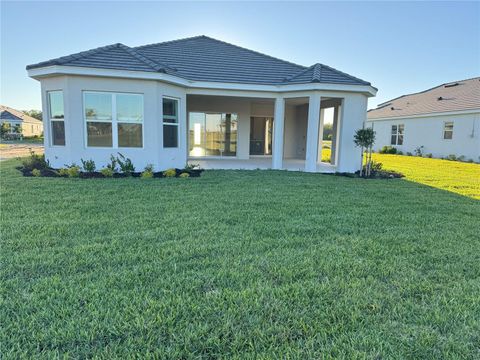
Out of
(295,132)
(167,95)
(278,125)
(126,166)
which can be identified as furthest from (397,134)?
(126,166)

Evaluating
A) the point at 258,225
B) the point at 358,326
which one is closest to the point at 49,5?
the point at 258,225

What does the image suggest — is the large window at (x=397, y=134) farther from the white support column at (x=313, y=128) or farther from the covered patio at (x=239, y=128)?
the white support column at (x=313, y=128)

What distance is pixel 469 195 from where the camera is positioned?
868cm

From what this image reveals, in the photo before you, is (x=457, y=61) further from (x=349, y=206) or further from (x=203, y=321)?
(x=203, y=321)

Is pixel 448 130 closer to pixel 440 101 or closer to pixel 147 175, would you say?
pixel 440 101

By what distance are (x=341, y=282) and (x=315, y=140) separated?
955 centimetres

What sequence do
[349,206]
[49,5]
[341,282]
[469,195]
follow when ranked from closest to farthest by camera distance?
[341,282] < [349,206] < [469,195] < [49,5]

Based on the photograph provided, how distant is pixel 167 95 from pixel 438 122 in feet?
69.3

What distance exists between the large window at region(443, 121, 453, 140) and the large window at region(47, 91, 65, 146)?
24.3m

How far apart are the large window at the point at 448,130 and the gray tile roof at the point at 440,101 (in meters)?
1.02

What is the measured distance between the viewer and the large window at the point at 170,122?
11304 millimetres

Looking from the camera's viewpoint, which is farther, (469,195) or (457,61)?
(457,61)

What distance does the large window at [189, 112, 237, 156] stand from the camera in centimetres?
1662

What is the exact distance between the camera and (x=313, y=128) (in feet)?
39.8
